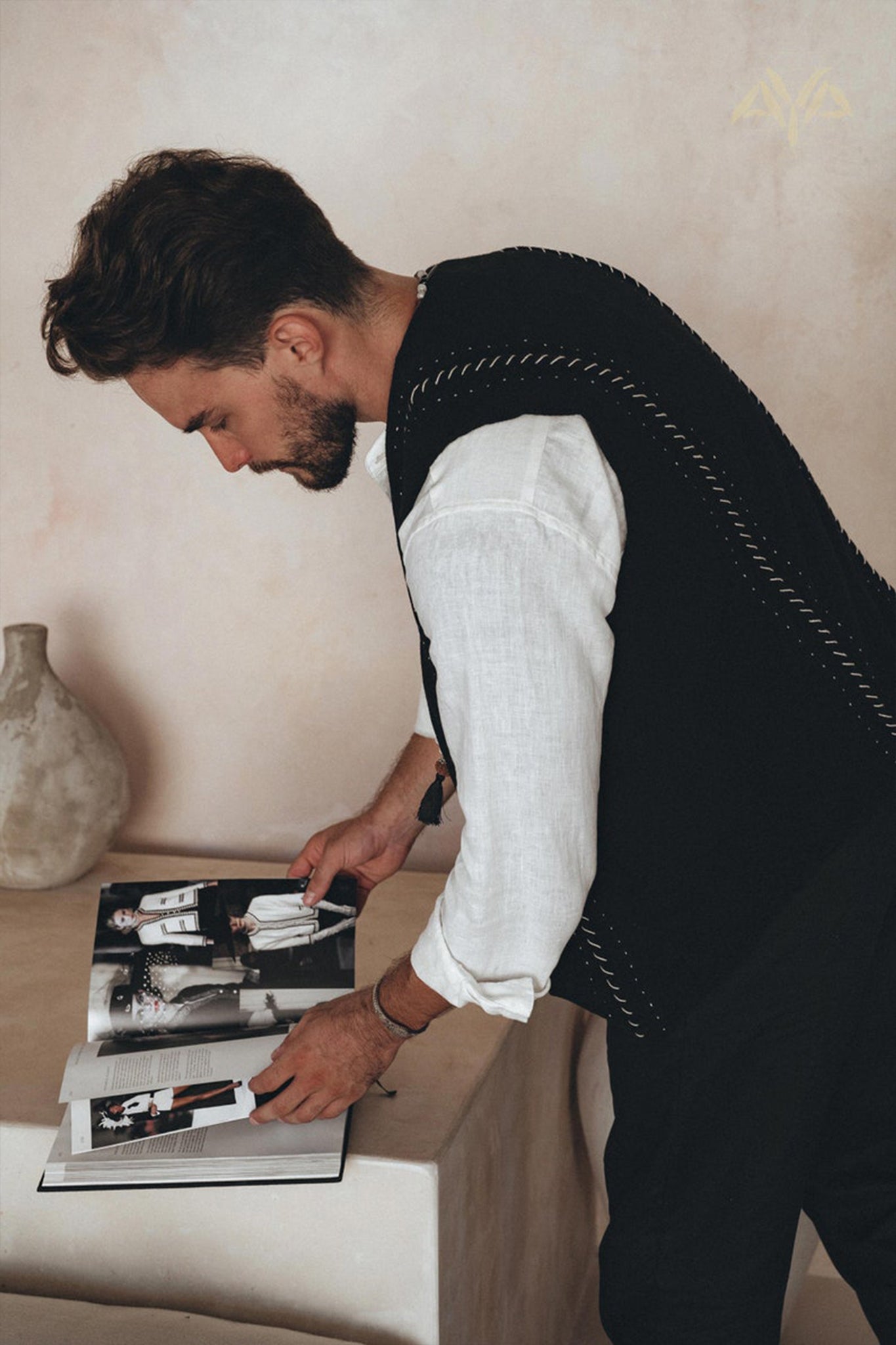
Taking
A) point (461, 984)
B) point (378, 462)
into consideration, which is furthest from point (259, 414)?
point (461, 984)

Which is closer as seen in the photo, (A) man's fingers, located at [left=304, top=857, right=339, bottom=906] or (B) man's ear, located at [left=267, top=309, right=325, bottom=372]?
(B) man's ear, located at [left=267, top=309, right=325, bottom=372]

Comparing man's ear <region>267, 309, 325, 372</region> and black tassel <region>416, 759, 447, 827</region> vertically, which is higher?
man's ear <region>267, 309, 325, 372</region>

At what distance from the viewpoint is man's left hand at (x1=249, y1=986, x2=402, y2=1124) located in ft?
3.39

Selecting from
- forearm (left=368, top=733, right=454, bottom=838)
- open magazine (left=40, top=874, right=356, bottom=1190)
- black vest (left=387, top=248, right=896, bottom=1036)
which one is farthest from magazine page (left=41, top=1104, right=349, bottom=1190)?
forearm (left=368, top=733, right=454, bottom=838)

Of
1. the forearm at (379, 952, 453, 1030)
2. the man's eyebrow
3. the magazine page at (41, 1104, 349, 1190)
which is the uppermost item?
the man's eyebrow

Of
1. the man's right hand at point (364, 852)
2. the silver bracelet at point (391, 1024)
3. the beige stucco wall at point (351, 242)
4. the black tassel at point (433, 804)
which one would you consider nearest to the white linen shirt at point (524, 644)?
the silver bracelet at point (391, 1024)

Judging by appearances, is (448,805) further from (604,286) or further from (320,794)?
(604,286)

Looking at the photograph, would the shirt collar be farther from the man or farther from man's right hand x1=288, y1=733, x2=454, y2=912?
man's right hand x1=288, y1=733, x2=454, y2=912

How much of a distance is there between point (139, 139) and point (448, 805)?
3.62ft

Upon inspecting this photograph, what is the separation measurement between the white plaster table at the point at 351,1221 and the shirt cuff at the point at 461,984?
0.21m

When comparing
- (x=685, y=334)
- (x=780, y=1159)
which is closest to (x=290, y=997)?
(x=780, y=1159)

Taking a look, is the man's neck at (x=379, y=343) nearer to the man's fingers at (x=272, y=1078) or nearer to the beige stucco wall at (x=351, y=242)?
the man's fingers at (x=272, y=1078)

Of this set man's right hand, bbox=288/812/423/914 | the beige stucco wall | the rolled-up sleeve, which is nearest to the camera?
the rolled-up sleeve

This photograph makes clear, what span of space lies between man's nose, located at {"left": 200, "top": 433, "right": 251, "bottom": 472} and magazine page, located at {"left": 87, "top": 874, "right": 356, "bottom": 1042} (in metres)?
0.46
